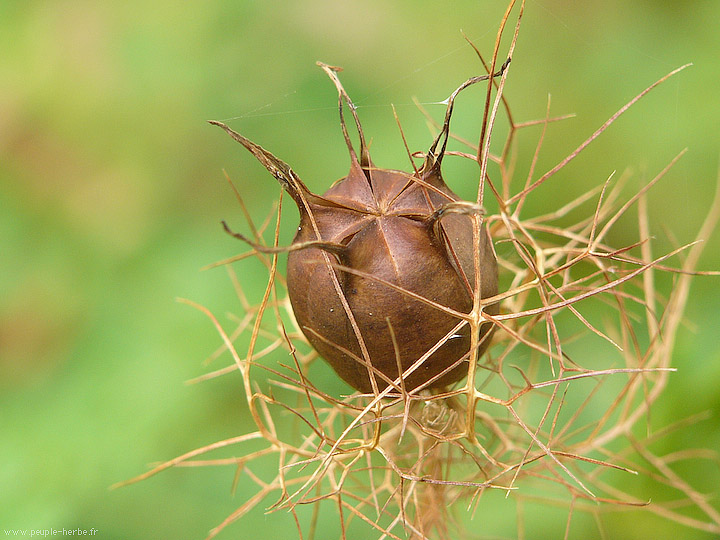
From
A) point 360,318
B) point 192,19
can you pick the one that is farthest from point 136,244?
point 360,318

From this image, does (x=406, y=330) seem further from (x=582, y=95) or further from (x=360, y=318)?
(x=582, y=95)

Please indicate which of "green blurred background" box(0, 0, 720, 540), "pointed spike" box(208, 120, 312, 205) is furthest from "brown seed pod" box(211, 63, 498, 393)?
"green blurred background" box(0, 0, 720, 540)

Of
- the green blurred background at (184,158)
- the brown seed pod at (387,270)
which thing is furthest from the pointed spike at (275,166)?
the green blurred background at (184,158)

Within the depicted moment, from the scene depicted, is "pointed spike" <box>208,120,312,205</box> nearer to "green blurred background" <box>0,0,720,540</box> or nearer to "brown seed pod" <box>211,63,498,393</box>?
"brown seed pod" <box>211,63,498,393</box>

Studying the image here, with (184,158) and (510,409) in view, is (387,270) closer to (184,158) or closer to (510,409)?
(510,409)

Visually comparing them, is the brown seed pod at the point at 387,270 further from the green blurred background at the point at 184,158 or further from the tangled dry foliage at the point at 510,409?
the green blurred background at the point at 184,158
